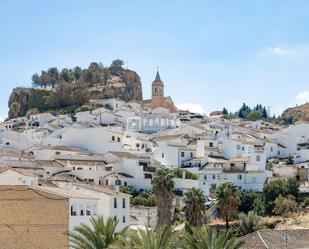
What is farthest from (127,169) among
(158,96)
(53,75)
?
(53,75)

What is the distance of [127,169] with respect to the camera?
73250 millimetres

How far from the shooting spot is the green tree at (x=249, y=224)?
61969 mm

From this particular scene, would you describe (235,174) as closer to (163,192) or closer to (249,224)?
(249,224)

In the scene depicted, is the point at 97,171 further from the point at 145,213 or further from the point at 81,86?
the point at 81,86

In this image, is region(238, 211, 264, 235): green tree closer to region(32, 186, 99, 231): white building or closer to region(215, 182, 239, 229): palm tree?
region(215, 182, 239, 229): palm tree

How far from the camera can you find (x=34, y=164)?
69.4 m

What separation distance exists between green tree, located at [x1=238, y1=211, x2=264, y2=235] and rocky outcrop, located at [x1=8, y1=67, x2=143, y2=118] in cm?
6763

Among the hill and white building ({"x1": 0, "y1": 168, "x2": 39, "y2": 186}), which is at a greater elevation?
the hill

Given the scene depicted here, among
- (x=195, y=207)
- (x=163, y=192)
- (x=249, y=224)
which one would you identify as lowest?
(x=249, y=224)

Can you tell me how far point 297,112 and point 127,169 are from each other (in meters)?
85.6

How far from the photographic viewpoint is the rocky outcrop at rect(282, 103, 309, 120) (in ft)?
483

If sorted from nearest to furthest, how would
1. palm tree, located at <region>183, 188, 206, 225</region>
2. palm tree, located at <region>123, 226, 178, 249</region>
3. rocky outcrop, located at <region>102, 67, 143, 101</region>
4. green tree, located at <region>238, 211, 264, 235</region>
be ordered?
palm tree, located at <region>123, 226, 178, 249</region>
palm tree, located at <region>183, 188, 206, 225</region>
green tree, located at <region>238, 211, 264, 235</region>
rocky outcrop, located at <region>102, 67, 143, 101</region>

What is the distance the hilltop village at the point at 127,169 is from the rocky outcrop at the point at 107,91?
811 inches

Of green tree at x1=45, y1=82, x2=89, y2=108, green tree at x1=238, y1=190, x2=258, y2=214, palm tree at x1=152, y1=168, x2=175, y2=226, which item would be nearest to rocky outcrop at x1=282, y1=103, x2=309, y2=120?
green tree at x1=45, y1=82, x2=89, y2=108
